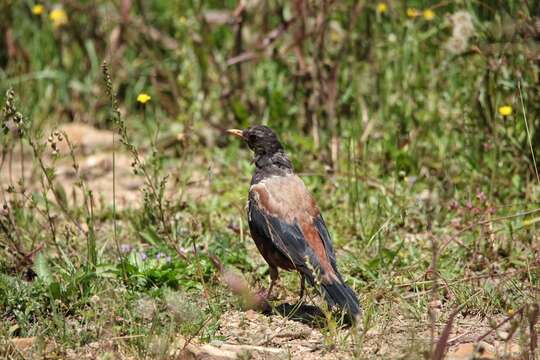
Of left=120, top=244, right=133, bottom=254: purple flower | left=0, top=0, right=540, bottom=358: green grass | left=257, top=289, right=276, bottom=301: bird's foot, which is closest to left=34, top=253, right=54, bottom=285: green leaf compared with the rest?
left=0, top=0, right=540, bottom=358: green grass

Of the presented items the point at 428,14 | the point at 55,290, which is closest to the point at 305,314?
the point at 55,290

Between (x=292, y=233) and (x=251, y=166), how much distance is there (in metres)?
2.40

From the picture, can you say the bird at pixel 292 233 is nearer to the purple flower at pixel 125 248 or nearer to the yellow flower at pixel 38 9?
the purple flower at pixel 125 248

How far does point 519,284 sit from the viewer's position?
5.54 m

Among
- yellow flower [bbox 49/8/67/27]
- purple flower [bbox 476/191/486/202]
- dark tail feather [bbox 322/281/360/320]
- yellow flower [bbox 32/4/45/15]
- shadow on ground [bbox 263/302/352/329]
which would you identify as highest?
yellow flower [bbox 32/4/45/15]

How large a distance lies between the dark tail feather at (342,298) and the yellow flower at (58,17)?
508 centimetres

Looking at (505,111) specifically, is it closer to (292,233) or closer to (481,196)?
(481,196)

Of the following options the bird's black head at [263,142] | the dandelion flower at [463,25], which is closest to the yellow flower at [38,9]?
the bird's black head at [263,142]

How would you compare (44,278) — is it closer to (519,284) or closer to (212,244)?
(212,244)

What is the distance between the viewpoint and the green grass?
206 inches

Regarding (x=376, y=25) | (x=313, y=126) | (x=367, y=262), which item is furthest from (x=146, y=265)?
(x=376, y=25)

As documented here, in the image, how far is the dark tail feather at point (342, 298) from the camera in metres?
4.88

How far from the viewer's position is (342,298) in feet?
16.2

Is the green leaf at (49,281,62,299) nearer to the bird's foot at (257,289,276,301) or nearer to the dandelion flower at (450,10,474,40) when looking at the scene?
the bird's foot at (257,289,276,301)
